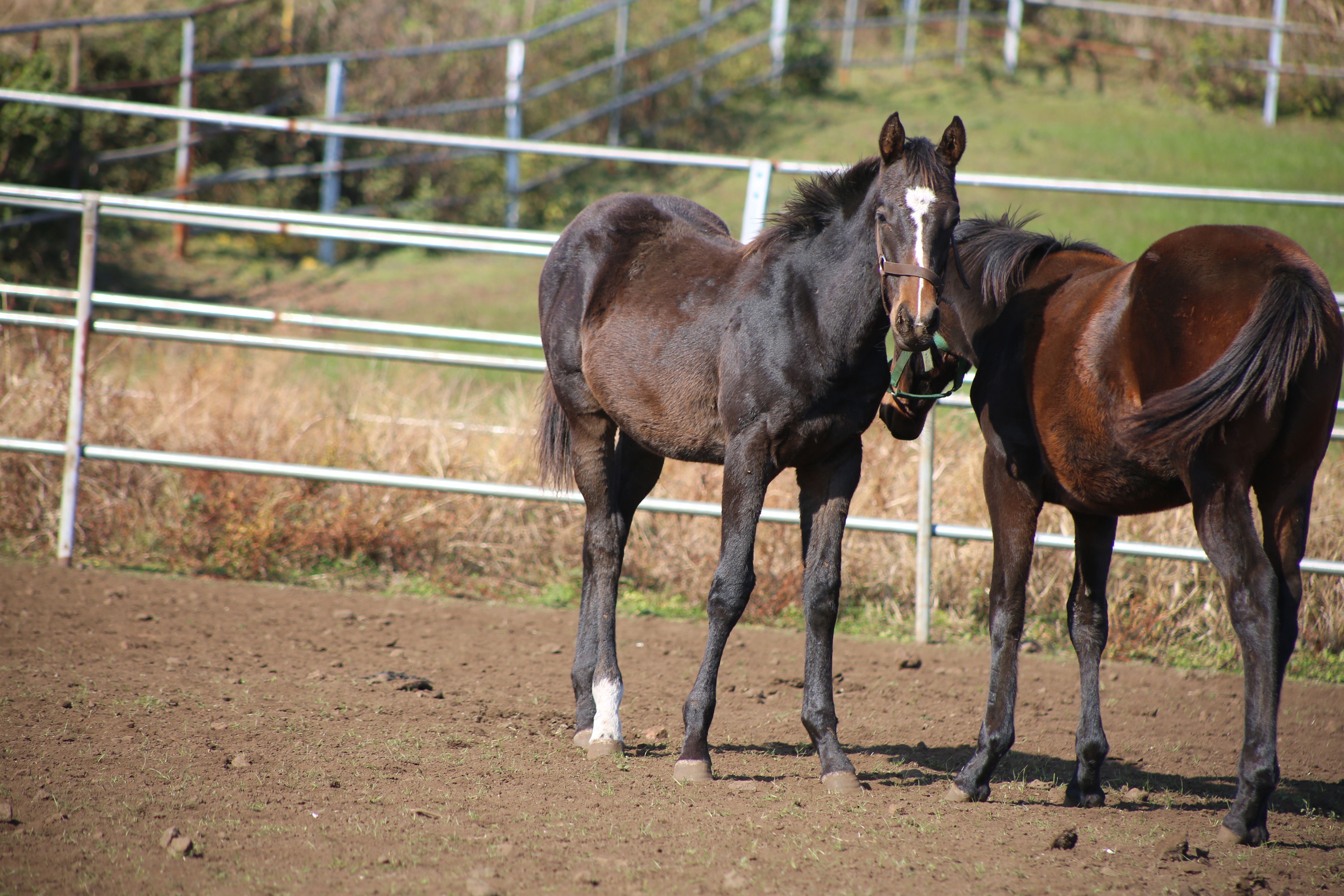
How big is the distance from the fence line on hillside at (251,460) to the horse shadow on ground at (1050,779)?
151cm

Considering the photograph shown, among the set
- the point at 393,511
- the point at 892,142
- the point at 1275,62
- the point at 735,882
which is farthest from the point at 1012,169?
the point at 735,882

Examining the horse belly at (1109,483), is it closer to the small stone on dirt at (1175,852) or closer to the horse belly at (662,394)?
the small stone on dirt at (1175,852)

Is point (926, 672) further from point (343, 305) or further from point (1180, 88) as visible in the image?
point (1180, 88)

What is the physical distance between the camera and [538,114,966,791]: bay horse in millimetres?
3064

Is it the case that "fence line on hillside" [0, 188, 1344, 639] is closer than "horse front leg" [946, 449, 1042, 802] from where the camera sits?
No

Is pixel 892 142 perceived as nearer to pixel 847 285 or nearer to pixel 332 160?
pixel 847 285

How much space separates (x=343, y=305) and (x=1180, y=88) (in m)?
16.4

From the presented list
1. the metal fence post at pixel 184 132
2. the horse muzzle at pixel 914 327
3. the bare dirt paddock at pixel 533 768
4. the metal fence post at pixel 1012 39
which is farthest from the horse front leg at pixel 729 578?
the metal fence post at pixel 1012 39

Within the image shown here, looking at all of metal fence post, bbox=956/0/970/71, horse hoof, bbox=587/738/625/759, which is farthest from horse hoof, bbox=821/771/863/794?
metal fence post, bbox=956/0/970/71

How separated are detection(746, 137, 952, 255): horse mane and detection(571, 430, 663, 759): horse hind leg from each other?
102 centimetres

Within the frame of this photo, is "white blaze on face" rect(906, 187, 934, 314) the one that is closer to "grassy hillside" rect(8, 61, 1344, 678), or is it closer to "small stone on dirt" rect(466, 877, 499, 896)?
"small stone on dirt" rect(466, 877, 499, 896)

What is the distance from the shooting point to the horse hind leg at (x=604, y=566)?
371 cm

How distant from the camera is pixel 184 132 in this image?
1172 centimetres

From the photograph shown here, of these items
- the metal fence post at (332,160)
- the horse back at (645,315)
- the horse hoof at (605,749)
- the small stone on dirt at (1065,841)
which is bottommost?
the horse hoof at (605,749)
